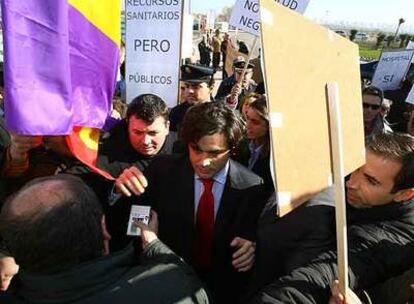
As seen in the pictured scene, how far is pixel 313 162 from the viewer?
1384mm

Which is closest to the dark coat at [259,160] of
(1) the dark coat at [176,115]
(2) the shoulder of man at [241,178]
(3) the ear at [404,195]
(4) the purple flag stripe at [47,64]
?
(2) the shoulder of man at [241,178]

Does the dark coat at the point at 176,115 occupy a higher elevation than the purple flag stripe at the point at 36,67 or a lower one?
lower

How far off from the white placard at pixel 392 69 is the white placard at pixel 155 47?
3.93m

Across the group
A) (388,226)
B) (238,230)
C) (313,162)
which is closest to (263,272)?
(238,230)

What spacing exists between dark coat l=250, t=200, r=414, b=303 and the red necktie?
65cm

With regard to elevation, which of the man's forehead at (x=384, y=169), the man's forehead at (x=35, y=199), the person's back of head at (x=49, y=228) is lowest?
the person's back of head at (x=49, y=228)

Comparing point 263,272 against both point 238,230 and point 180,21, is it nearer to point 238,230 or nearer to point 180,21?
point 238,230

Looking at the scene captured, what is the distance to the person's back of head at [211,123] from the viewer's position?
7.63 ft

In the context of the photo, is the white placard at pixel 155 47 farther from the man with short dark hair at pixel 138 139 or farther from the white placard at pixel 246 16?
the white placard at pixel 246 16

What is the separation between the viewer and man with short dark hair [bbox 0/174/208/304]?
1.23 metres

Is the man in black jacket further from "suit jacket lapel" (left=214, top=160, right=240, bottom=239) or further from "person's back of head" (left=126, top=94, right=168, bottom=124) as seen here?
"person's back of head" (left=126, top=94, right=168, bottom=124)

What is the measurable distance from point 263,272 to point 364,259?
50cm

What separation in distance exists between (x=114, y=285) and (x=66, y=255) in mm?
153

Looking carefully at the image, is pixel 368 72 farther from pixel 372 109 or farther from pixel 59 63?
pixel 59 63
